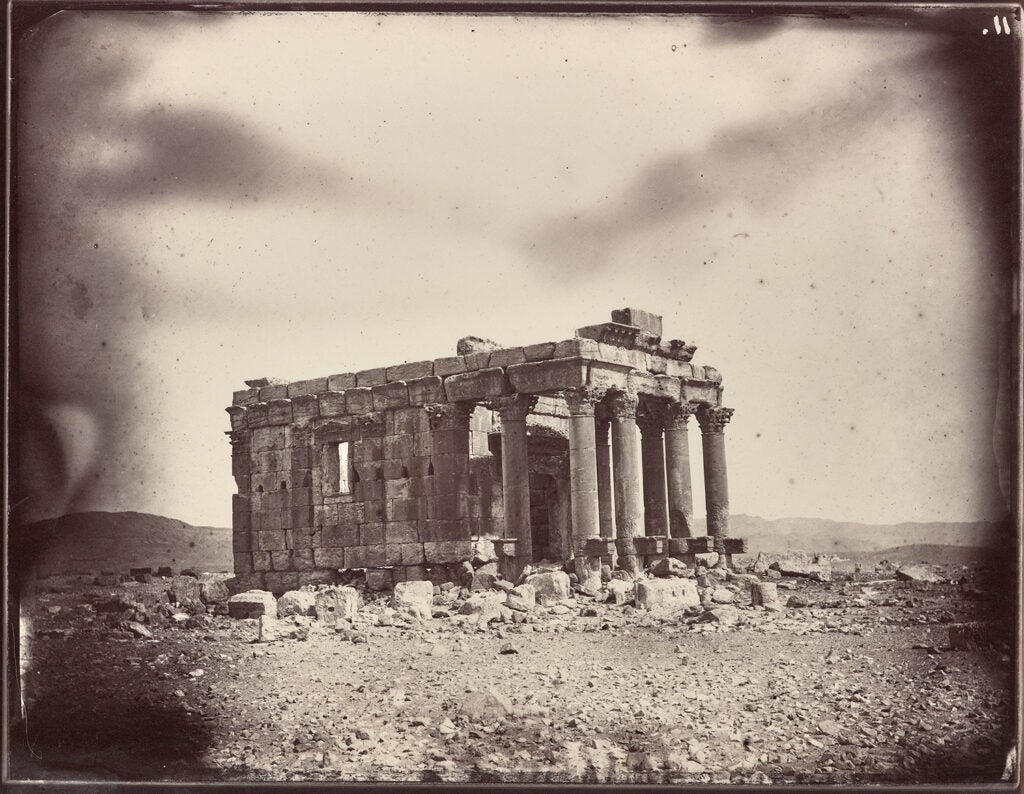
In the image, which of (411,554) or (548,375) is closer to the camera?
(548,375)

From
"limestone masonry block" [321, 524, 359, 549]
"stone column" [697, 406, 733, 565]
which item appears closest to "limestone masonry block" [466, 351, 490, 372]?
"limestone masonry block" [321, 524, 359, 549]

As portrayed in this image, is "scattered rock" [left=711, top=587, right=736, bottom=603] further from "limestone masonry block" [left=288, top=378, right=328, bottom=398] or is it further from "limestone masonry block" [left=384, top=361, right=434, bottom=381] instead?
"limestone masonry block" [left=288, top=378, right=328, bottom=398]

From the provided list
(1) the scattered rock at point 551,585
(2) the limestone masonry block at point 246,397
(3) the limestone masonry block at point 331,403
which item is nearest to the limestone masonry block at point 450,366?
(3) the limestone masonry block at point 331,403

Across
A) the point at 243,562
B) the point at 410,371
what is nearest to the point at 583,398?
the point at 410,371

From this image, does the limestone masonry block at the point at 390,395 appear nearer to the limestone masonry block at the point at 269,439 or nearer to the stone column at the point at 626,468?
the limestone masonry block at the point at 269,439

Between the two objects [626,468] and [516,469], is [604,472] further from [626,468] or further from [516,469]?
[516,469]

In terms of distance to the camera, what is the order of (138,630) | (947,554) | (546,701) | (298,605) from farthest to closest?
(298,605) → (138,630) → (947,554) → (546,701)
